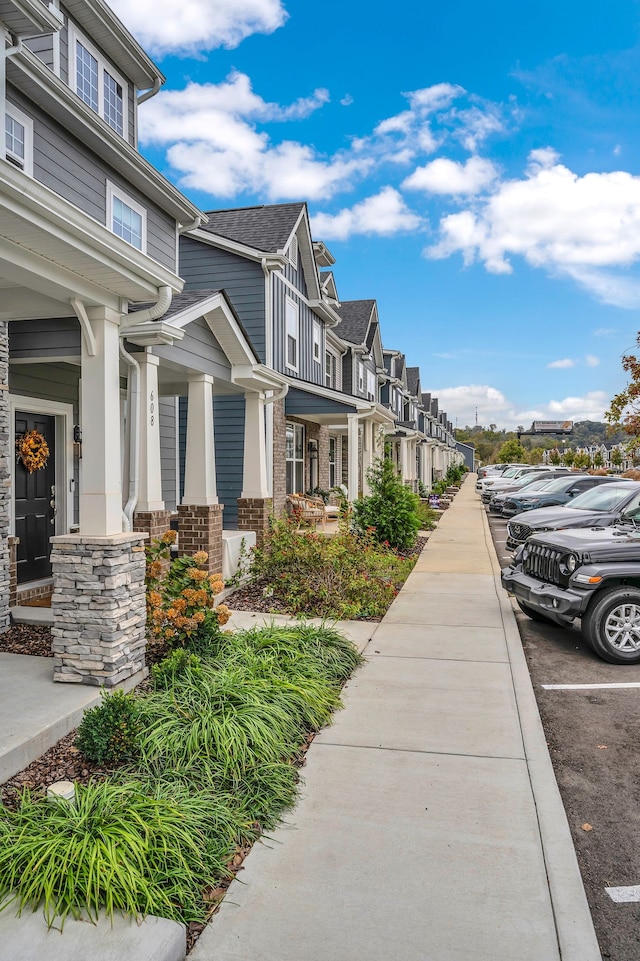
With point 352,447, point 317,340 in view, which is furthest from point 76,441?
point 317,340

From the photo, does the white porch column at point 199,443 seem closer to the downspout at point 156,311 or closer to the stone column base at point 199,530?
the stone column base at point 199,530

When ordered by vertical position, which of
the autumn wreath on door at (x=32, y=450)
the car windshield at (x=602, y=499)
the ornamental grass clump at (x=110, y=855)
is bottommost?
the ornamental grass clump at (x=110, y=855)

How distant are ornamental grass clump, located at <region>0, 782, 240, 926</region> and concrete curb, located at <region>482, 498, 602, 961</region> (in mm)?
1585

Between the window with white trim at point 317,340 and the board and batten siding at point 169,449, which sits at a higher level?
the window with white trim at point 317,340

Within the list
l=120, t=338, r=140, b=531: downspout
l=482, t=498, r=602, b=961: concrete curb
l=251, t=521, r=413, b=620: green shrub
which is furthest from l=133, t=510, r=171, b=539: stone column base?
l=482, t=498, r=602, b=961: concrete curb

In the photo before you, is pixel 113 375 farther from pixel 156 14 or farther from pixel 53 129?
pixel 156 14

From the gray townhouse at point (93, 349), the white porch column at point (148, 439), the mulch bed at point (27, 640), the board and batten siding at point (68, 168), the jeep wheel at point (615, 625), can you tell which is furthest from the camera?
the board and batten siding at point (68, 168)

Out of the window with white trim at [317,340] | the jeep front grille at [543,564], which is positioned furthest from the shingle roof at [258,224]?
the jeep front grille at [543,564]

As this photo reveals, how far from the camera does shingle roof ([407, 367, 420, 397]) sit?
43569 millimetres

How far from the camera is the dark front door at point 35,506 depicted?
7.83 m

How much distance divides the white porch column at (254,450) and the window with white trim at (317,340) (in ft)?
26.3

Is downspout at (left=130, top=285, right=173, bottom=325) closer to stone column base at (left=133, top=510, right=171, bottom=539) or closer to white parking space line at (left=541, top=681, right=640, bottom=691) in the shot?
stone column base at (left=133, top=510, right=171, bottom=539)

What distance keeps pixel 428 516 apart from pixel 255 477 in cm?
1093

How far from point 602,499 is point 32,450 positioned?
28.9 feet
